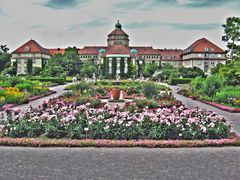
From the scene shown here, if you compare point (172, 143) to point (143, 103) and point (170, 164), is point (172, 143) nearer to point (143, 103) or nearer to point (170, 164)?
point (170, 164)

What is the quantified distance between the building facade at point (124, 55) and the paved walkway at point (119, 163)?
74605 millimetres

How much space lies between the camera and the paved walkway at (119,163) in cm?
627

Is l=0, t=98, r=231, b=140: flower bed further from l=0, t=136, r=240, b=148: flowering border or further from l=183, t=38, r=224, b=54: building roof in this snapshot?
l=183, t=38, r=224, b=54: building roof

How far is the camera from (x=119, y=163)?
7098mm

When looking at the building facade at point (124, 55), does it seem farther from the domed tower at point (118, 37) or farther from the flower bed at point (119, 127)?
the flower bed at point (119, 127)

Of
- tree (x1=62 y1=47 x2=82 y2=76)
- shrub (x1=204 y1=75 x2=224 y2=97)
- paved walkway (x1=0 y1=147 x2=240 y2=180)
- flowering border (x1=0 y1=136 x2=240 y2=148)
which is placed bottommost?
paved walkway (x1=0 y1=147 x2=240 y2=180)

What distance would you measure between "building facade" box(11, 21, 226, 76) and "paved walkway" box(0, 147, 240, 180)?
74.6 m

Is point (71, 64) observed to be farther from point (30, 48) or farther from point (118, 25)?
point (118, 25)

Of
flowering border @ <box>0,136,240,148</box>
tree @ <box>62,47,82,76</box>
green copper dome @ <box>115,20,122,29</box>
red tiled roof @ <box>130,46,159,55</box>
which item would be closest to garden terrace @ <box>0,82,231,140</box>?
flowering border @ <box>0,136,240,148</box>

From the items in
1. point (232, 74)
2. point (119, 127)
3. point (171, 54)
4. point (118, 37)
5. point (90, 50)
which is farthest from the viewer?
point (90, 50)

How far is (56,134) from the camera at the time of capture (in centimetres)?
927

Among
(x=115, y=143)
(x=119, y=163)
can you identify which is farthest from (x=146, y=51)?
(x=119, y=163)

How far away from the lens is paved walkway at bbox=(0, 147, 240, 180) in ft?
20.6

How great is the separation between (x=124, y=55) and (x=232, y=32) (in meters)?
59.0
